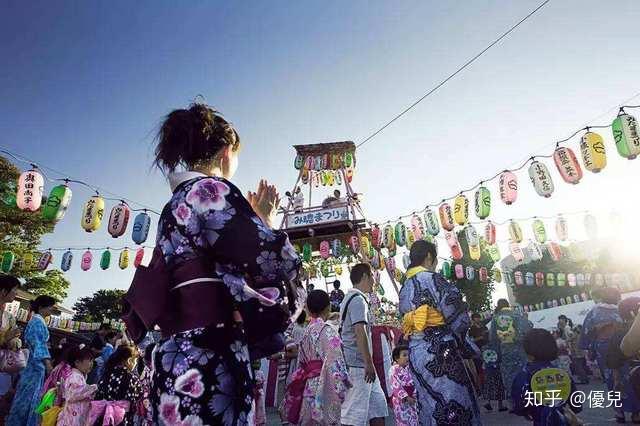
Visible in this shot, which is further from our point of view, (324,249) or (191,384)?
(324,249)

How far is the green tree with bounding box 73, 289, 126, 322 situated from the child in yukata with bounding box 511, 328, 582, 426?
47998 mm

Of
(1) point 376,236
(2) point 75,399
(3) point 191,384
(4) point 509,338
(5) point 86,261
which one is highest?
(1) point 376,236

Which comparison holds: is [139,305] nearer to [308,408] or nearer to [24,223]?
[308,408]

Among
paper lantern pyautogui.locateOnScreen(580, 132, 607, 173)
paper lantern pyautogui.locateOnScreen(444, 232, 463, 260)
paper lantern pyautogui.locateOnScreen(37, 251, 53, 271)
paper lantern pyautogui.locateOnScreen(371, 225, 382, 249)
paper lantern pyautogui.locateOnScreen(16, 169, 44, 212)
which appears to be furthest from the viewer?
paper lantern pyautogui.locateOnScreen(371, 225, 382, 249)

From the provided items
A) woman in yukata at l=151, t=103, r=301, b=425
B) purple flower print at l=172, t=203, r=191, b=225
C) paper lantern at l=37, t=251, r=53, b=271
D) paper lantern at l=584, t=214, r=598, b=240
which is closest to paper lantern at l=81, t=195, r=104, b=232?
paper lantern at l=37, t=251, r=53, b=271

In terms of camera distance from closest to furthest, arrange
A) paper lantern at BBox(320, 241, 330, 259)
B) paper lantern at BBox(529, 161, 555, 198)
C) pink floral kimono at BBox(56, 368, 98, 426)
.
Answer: pink floral kimono at BBox(56, 368, 98, 426) → paper lantern at BBox(529, 161, 555, 198) → paper lantern at BBox(320, 241, 330, 259)

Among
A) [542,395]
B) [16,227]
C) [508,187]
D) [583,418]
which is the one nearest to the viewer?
[542,395]

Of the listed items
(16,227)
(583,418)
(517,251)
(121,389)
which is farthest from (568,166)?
(16,227)

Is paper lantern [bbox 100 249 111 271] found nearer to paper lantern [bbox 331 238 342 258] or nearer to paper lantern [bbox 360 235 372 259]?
paper lantern [bbox 331 238 342 258]

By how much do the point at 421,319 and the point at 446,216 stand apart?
9729 millimetres

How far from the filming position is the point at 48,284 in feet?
76.4

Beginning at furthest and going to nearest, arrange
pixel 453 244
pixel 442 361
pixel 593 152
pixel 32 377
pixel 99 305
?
pixel 99 305 < pixel 453 244 < pixel 593 152 < pixel 32 377 < pixel 442 361

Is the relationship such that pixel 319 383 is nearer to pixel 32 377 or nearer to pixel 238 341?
pixel 238 341

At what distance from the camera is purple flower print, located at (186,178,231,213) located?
5.31 ft
